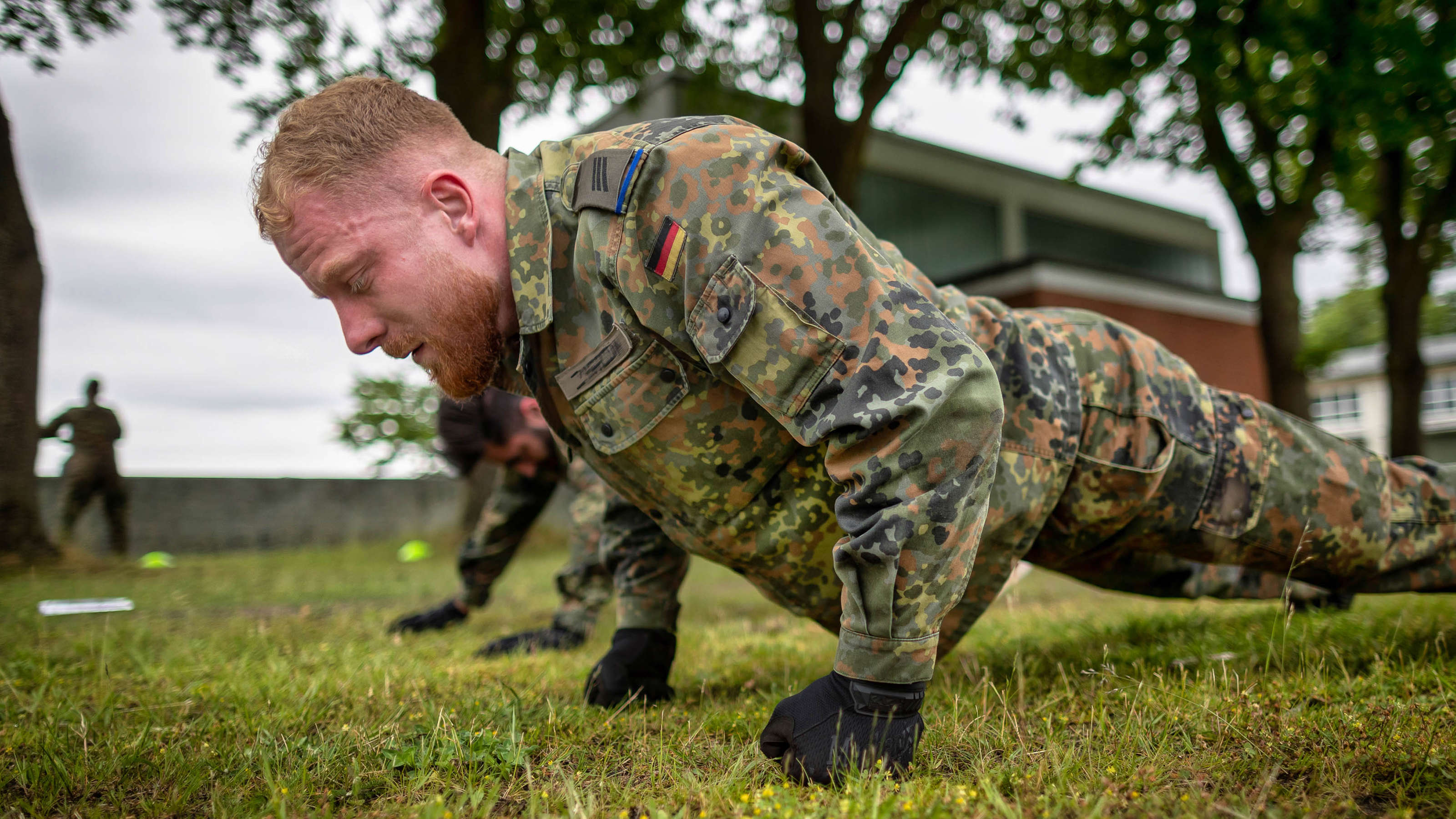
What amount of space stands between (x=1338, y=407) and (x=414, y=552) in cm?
3092

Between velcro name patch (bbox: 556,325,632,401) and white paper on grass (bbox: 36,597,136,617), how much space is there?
3.99 meters

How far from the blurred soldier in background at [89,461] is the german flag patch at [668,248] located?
10788 millimetres

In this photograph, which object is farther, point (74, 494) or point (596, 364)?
point (74, 494)

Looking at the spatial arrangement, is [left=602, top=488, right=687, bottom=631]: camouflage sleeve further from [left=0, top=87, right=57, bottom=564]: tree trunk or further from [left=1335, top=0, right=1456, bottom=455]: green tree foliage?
[left=1335, top=0, right=1456, bottom=455]: green tree foliage

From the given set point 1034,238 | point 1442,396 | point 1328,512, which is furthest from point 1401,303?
point 1442,396

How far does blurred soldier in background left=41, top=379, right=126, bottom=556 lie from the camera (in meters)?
9.91

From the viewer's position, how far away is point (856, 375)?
1478mm

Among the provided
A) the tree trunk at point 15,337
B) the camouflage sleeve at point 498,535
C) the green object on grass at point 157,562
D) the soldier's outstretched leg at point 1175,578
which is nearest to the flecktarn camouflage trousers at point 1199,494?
the soldier's outstretched leg at point 1175,578

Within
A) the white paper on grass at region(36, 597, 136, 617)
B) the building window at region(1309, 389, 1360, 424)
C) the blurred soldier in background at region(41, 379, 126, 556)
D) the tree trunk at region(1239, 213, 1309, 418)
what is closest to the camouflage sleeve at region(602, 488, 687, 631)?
the white paper on grass at region(36, 597, 136, 617)

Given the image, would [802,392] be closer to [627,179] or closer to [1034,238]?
[627,179]

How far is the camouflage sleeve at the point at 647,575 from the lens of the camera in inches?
97.0

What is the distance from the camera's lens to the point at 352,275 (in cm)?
183

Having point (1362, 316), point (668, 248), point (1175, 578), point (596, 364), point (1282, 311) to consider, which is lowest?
point (1175, 578)

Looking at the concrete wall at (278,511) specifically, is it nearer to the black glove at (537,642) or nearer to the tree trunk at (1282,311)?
the black glove at (537,642)
